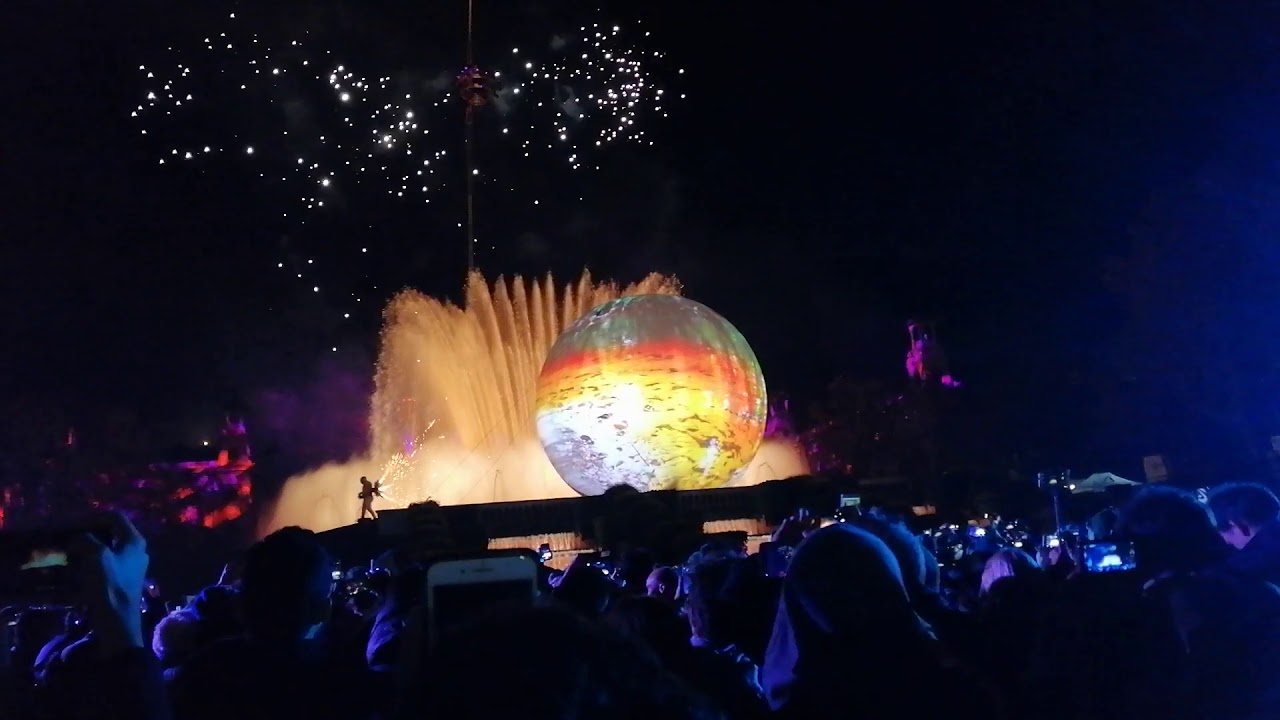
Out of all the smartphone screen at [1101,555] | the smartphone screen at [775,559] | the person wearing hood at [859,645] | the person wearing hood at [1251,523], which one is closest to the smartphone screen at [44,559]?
the person wearing hood at [859,645]

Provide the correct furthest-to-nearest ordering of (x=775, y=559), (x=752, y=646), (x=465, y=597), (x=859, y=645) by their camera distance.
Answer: (x=775, y=559) → (x=752, y=646) → (x=859, y=645) → (x=465, y=597)

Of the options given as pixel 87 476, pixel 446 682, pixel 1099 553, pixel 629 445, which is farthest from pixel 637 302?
pixel 87 476

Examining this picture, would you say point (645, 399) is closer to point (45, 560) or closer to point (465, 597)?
point (45, 560)

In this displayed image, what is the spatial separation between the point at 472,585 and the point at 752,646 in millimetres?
2811

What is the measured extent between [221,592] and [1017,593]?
4.64 m

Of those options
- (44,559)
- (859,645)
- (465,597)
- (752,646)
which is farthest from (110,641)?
(752,646)

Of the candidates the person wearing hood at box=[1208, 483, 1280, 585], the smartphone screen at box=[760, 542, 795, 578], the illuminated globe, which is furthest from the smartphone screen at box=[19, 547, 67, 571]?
the illuminated globe

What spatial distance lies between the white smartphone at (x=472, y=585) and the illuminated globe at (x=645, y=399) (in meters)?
19.5

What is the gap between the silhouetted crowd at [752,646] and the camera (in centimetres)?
196

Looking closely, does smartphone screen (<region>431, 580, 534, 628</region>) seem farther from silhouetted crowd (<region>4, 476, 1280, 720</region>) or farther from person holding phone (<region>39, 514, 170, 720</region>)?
person holding phone (<region>39, 514, 170, 720</region>)

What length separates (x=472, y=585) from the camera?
2881mm

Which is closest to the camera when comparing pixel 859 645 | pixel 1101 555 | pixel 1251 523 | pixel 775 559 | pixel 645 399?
pixel 859 645

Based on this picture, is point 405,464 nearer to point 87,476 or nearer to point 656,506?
point 87,476

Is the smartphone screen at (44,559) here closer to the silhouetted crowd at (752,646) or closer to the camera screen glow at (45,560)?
the camera screen glow at (45,560)
